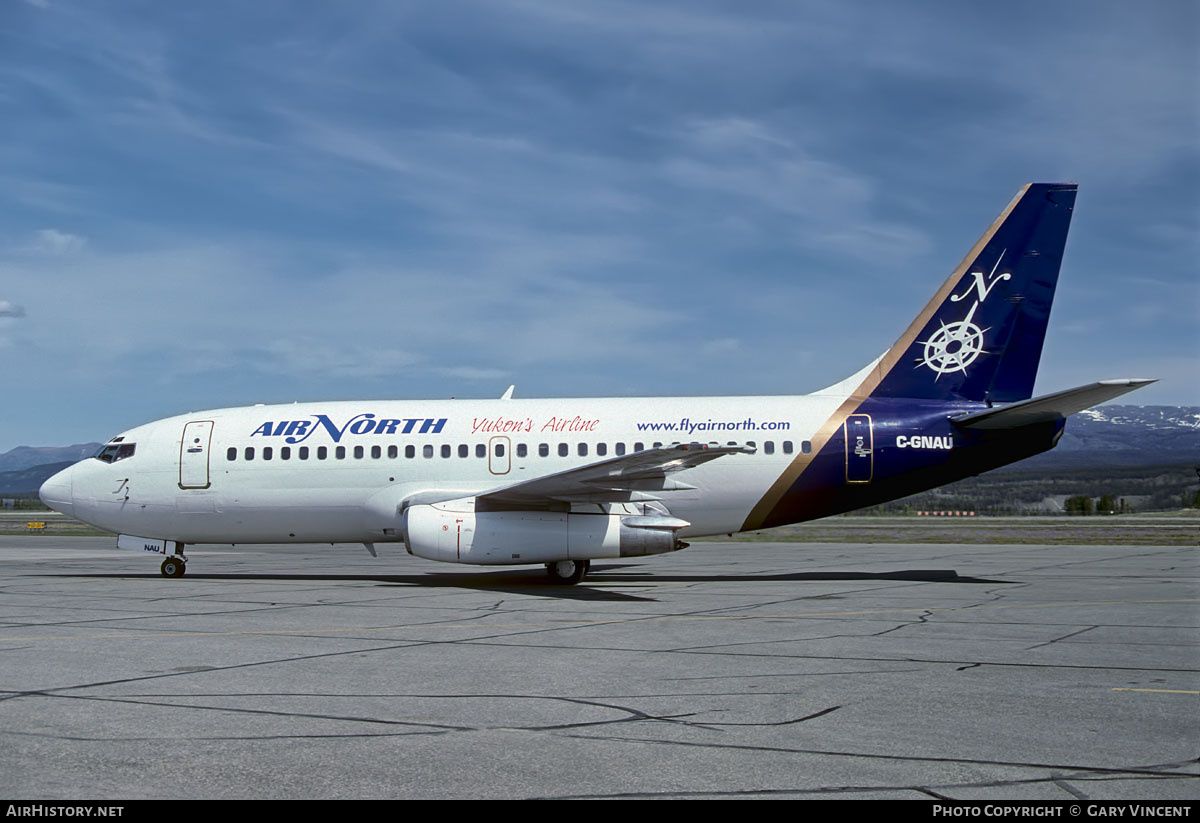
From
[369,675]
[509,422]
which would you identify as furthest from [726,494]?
[369,675]

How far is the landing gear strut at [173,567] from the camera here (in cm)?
2292

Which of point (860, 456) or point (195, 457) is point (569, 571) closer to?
point (860, 456)

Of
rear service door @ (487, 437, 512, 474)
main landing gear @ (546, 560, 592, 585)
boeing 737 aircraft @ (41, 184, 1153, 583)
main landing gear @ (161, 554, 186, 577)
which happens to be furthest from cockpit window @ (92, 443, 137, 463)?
main landing gear @ (546, 560, 592, 585)

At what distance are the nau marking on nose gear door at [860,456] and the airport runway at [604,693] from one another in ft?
10.7

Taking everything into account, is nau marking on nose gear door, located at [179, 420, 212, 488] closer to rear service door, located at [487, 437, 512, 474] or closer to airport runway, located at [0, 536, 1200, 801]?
airport runway, located at [0, 536, 1200, 801]

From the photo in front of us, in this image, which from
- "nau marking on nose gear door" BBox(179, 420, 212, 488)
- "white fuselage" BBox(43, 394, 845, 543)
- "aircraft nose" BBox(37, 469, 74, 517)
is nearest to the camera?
"white fuselage" BBox(43, 394, 845, 543)

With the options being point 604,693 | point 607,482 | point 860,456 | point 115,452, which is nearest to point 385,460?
point 607,482

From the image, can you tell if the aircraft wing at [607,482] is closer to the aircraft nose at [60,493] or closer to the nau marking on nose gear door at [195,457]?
the nau marking on nose gear door at [195,457]

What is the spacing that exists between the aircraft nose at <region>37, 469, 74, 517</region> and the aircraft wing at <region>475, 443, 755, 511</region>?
393 inches

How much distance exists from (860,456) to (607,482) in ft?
18.0

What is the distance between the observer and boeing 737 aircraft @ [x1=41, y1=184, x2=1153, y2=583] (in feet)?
69.6

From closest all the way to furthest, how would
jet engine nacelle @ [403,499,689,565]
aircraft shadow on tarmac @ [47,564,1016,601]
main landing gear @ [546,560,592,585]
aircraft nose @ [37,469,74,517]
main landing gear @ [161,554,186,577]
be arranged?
jet engine nacelle @ [403,499,689,565] < aircraft shadow on tarmac @ [47,564,1016,601] < main landing gear @ [546,560,592,585] < main landing gear @ [161,554,186,577] < aircraft nose @ [37,469,74,517]
